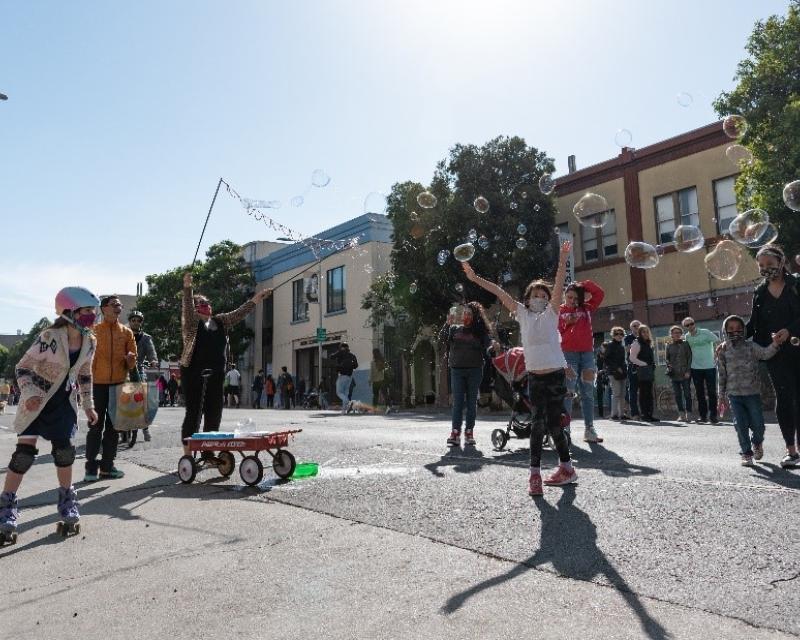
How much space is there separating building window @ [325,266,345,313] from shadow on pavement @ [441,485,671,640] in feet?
103

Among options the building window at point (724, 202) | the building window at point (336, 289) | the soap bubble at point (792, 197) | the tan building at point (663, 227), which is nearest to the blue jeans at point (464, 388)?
the soap bubble at point (792, 197)

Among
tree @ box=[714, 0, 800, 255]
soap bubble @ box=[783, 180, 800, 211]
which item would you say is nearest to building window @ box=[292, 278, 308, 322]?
tree @ box=[714, 0, 800, 255]

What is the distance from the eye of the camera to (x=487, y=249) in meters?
23.6

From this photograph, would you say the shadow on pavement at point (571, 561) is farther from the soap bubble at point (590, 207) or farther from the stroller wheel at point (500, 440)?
the soap bubble at point (590, 207)

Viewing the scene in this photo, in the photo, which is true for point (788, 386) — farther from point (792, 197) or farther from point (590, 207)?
point (590, 207)

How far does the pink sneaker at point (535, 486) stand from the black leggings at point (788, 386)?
2.52m

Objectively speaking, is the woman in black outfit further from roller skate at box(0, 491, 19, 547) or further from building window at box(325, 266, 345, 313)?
building window at box(325, 266, 345, 313)

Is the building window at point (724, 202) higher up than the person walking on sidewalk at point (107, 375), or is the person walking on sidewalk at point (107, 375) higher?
the building window at point (724, 202)

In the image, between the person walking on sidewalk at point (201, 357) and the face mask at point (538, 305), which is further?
the person walking on sidewalk at point (201, 357)

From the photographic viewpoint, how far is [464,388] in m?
7.82

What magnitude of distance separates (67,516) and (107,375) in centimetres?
279

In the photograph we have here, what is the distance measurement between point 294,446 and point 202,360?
2.45 meters

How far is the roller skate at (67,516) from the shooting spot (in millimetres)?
4266

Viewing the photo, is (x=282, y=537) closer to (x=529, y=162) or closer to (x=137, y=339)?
(x=137, y=339)
